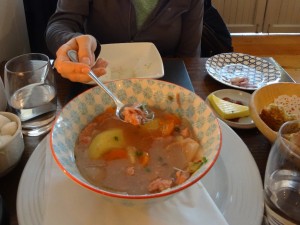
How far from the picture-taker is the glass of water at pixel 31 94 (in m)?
0.88

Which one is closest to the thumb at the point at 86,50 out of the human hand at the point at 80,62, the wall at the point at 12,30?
the human hand at the point at 80,62

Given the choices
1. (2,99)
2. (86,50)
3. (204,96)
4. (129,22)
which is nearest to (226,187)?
(204,96)

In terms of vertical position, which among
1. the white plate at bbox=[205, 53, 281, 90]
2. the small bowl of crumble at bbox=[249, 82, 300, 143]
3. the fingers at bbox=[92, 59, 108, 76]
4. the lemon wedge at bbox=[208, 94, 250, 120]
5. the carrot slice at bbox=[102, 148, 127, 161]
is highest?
the fingers at bbox=[92, 59, 108, 76]

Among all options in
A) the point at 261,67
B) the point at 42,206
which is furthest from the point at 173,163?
the point at 261,67

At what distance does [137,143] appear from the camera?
74 cm

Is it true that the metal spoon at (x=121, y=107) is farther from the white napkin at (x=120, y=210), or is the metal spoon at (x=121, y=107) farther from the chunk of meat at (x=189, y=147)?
the white napkin at (x=120, y=210)

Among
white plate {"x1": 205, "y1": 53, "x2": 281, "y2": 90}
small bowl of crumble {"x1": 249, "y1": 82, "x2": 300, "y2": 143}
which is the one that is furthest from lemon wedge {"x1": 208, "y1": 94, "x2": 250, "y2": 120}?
white plate {"x1": 205, "y1": 53, "x2": 281, "y2": 90}

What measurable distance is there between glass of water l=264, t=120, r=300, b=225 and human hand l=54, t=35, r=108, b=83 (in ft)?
1.60

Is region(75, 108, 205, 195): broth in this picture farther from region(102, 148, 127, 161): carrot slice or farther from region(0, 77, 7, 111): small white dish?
region(0, 77, 7, 111): small white dish

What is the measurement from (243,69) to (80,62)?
682 mm

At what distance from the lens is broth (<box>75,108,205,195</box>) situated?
2.12 ft

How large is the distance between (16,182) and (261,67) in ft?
3.20

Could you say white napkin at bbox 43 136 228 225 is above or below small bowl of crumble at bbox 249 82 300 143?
below

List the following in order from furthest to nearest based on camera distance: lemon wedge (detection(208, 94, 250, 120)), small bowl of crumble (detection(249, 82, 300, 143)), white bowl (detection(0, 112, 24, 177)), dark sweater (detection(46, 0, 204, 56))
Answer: dark sweater (detection(46, 0, 204, 56)) → lemon wedge (detection(208, 94, 250, 120)) → small bowl of crumble (detection(249, 82, 300, 143)) → white bowl (detection(0, 112, 24, 177))
